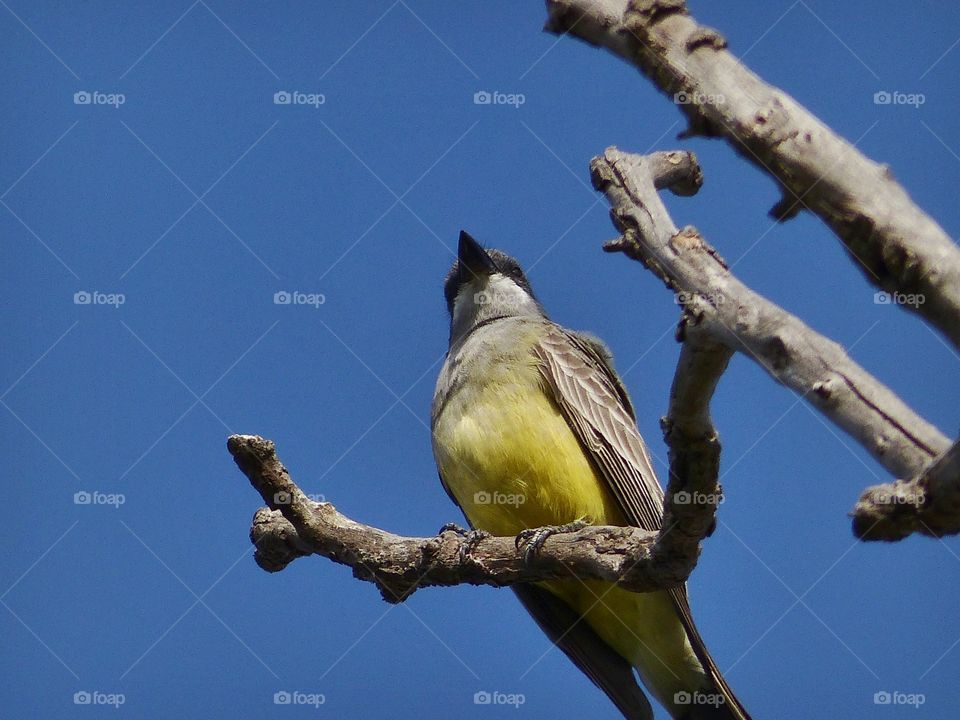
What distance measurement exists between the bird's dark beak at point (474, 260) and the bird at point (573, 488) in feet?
5.61

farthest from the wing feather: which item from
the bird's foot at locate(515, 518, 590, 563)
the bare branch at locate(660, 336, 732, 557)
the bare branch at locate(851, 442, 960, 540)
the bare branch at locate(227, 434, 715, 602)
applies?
the bare branch at locate(851, 442, 960, 540)

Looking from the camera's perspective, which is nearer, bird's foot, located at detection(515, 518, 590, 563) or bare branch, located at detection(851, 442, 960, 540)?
bare branch, located at detection(851, 442, 960, 540)

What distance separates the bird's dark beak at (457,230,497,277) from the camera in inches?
414

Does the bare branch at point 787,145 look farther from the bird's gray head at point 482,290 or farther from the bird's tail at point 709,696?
the bird's gray head at point 482,290

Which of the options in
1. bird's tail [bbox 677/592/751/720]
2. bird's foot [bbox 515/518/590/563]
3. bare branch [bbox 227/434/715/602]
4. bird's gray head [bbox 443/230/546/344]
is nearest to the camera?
bare branch [bbox 227/434/715/602]

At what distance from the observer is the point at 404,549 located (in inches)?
286

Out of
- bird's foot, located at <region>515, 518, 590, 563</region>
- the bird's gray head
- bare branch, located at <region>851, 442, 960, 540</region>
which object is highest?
the bird's gray head

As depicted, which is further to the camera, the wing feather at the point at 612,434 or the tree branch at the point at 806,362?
the wing feather at the point at 612,434

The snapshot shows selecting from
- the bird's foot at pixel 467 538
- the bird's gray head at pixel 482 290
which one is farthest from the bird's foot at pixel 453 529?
the bird's gray head at pixel 482 290

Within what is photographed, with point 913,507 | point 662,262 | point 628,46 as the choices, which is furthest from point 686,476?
point 628,46

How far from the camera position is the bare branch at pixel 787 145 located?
3.23 meters

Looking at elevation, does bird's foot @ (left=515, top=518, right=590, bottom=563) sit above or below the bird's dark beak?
below

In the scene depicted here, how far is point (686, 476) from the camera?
5004mm

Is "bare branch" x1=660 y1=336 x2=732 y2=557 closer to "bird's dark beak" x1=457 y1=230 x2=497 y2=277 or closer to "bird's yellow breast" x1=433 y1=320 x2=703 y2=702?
"bird's yellow breast" x1=433 y1=320 x2=703 y2=702
